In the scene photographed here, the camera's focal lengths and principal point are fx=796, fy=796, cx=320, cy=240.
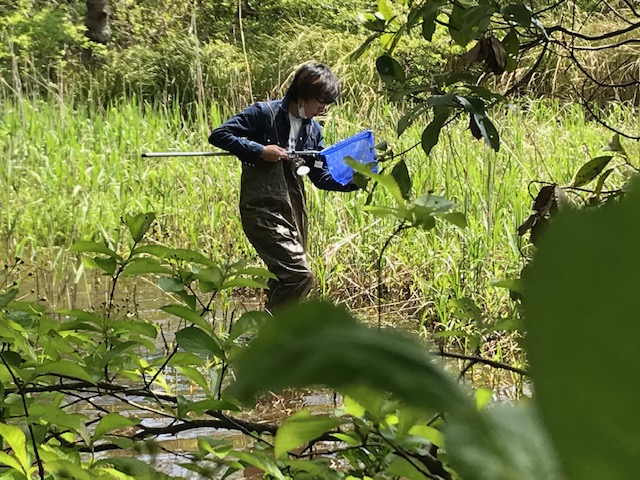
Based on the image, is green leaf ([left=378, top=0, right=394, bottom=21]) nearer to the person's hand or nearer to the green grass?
the green grass

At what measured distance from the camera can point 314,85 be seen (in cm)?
328

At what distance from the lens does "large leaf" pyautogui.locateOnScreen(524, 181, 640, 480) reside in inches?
3.5

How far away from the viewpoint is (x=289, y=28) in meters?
10.1

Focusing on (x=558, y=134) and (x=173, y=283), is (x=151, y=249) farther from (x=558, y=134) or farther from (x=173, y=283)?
(x=558, y=134)

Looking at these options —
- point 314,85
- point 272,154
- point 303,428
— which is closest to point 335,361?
point 303,428

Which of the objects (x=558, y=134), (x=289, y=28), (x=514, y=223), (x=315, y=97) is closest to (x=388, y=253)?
(x=514, y=223)

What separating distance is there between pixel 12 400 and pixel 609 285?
3.01 feet

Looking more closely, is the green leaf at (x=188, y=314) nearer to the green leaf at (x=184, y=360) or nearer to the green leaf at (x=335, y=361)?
the green leaf at (x=184, y=360)

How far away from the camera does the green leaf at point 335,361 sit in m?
0.14

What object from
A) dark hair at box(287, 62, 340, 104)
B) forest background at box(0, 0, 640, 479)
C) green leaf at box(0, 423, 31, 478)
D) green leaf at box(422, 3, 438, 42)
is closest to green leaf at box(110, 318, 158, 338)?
forest background at box(0, 0, 640, 479)

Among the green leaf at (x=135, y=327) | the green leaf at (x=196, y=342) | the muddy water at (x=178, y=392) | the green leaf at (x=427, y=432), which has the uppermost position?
the green leaf at (x=196, y=342)

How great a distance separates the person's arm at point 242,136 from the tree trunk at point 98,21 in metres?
7.45

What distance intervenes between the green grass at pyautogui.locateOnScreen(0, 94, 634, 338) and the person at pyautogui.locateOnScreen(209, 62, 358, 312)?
0.24 m

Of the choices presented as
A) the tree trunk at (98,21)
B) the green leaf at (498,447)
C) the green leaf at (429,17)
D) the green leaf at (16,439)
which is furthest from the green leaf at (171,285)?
the tree trunk at (98,21)
